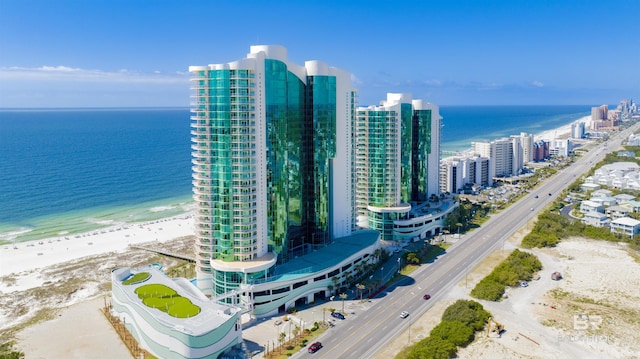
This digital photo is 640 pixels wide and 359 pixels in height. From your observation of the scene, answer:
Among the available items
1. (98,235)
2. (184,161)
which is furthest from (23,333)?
(184,161)

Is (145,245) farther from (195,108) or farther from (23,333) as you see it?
(195,108)

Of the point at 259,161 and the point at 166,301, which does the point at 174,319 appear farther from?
the point at 259,161

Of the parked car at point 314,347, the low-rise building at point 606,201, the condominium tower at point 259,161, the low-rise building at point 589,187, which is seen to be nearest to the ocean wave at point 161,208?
the condominium tower at point 259,161

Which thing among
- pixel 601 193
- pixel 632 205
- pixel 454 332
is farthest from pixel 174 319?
pixel 601 193

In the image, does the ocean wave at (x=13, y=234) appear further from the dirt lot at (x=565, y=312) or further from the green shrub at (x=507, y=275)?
the green shrub at (x=507, y=275)

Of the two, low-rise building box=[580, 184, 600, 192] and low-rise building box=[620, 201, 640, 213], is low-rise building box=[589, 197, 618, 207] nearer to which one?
low-rise building box=[620, 201, 640, 213]

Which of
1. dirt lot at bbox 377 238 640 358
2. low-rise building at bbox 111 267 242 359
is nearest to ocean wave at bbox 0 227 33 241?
low-rise building at bbox 111 267 242 359
